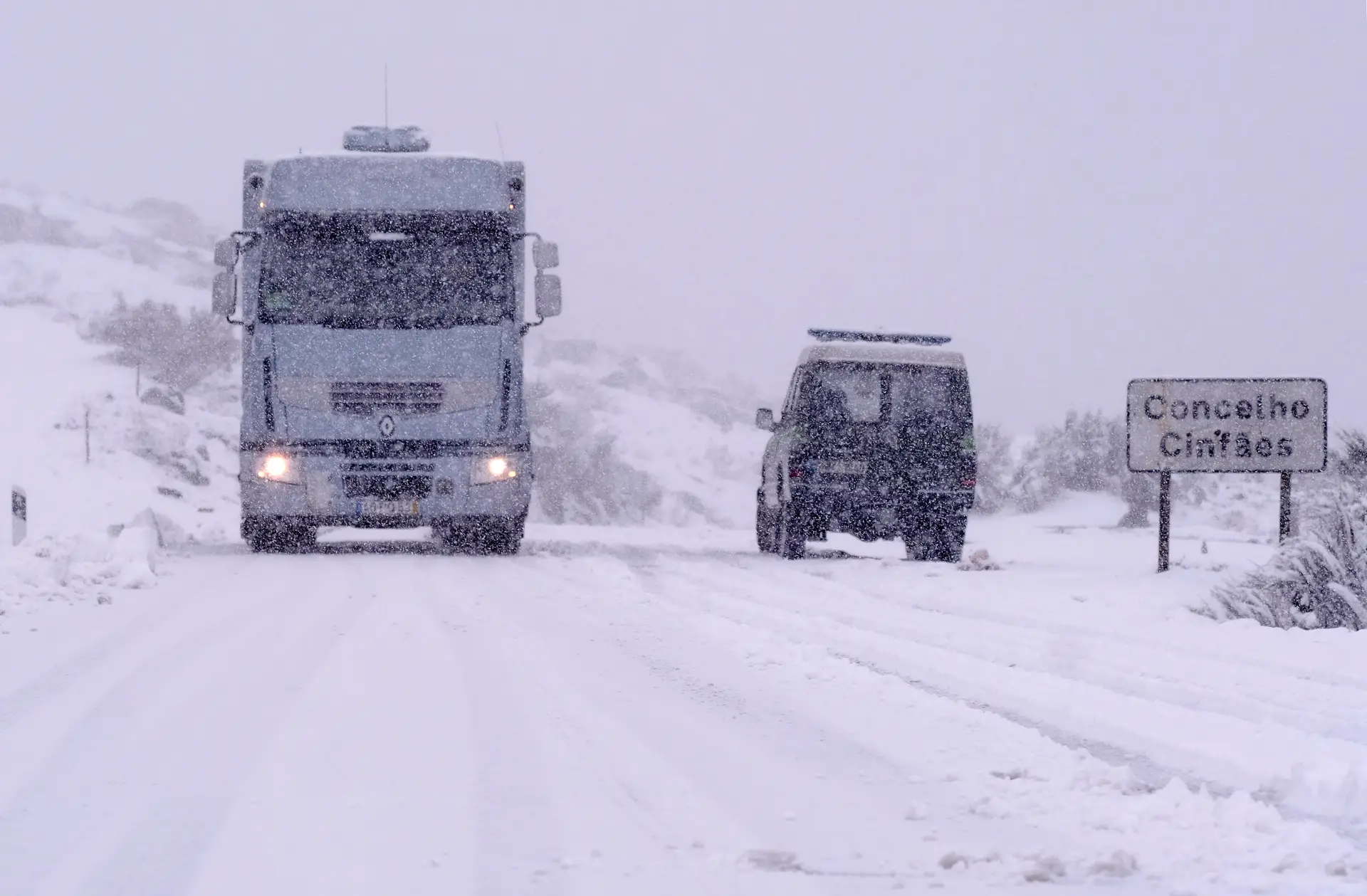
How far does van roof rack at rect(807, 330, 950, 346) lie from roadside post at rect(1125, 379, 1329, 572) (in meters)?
4.04

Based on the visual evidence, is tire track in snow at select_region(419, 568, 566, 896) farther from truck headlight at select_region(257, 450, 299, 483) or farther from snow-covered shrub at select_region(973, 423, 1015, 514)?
snow-covered shrub at select_region(973, 423, 1015, 514)

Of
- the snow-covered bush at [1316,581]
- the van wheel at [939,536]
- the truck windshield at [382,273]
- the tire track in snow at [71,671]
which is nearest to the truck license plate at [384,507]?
the truck windshield at [382,273]

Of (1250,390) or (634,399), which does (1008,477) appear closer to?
(1250,390)

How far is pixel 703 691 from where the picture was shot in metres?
5.86

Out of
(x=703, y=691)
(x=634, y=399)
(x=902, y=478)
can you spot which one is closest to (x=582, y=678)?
(x=703, y=691)

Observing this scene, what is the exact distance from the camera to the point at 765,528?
17.2 m

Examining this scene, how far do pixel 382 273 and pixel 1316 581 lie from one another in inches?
351

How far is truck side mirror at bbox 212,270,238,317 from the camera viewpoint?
14.3 m

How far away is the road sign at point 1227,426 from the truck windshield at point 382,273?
237 inches

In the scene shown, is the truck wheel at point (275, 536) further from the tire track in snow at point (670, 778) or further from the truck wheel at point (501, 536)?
the tire track in snow at point (670, 778)

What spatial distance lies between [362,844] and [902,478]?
12.1m

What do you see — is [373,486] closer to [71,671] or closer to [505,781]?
[71,671]

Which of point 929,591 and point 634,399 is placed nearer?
point 929,591

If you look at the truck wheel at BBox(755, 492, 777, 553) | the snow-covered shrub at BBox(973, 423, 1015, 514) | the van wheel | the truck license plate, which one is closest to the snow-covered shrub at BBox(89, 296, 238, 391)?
the snow-covered shrub at BBox(973, 423, 1015, 514)
